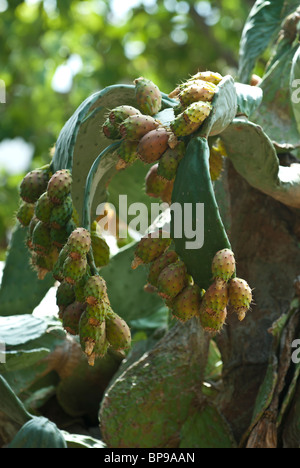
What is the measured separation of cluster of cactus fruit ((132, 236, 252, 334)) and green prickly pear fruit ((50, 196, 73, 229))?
5.8 inches

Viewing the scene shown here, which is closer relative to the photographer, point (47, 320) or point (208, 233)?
point (208, 233)

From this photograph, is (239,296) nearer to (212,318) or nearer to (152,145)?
(212,318)

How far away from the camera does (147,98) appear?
1.51 metres

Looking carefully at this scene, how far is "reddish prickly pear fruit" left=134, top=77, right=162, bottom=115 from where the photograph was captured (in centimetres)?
151

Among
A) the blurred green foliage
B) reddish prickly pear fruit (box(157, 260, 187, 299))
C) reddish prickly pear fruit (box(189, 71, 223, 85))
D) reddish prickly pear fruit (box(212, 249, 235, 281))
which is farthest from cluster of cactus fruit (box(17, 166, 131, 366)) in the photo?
the blurred green foliage

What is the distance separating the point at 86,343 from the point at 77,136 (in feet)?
1.56

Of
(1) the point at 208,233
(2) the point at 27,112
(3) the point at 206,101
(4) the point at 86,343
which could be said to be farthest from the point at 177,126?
(2) the point at 27,112

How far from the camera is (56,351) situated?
2.12 meters

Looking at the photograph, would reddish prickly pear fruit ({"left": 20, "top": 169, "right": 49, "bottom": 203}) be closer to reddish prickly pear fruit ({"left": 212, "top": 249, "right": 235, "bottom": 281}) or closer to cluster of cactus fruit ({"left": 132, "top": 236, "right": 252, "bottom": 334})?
cluster of cactus fruit ({"left": 132, "top": 236, "right": 252, "bottom": 334})

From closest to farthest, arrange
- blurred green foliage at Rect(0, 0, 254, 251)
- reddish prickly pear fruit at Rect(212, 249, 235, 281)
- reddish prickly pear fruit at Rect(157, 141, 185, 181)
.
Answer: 1. reddish prickly pear fruit at Rect(212, 249, 235, 281)
2. reddish prickly pear fruit at Rect(157, 141, 185, 181)
3. blurred green foliage at Rect(0, 0, 254, 251)

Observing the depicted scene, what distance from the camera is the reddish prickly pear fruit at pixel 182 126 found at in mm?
1366

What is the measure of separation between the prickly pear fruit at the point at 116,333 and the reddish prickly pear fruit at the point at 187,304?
0.11 m

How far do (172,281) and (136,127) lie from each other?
29 cm
